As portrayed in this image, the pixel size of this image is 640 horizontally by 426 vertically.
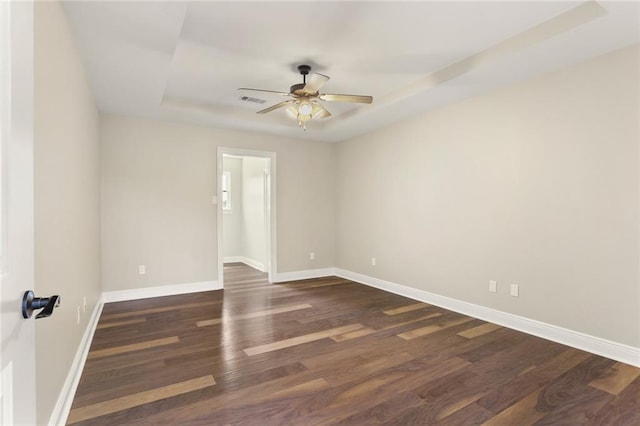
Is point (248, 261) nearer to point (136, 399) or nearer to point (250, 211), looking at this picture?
point (250, 211)

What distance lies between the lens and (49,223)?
172 cm

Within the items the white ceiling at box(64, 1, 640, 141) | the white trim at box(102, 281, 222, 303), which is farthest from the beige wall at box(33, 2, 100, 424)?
the white trim at box(102, 281, 222, 303)

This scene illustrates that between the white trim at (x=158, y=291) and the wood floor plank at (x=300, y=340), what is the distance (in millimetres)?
2298

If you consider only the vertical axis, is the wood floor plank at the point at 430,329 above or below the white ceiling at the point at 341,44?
below

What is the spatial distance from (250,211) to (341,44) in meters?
4.85

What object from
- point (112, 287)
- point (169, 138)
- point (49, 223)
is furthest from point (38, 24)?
point (112, 287)

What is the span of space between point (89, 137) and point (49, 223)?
1922 millimetres

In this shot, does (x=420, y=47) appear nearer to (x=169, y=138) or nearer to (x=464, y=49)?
(x=464, y=49)

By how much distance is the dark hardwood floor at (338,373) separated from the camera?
6.39ft

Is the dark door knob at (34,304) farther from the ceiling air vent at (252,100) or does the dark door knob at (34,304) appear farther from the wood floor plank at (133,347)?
the ceiling air vent at (252,100)

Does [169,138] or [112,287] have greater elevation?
[169,138]

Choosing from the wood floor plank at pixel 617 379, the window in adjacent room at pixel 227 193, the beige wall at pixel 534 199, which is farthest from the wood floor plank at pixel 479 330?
the window in adjacent room at pixel 227 193

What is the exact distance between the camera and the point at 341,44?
2836 mm

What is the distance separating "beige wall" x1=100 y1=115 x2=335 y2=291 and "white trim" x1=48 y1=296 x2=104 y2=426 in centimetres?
134
